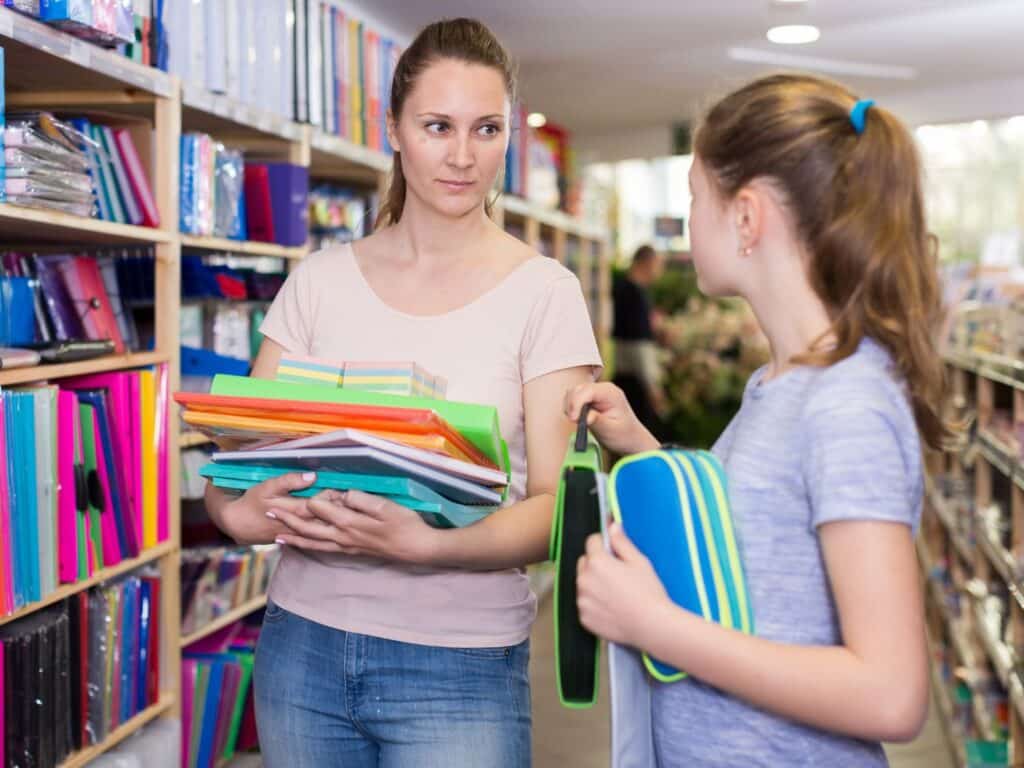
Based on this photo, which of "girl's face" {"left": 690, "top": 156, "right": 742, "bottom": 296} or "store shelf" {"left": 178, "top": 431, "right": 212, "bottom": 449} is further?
"store shelf" {"left": 178, "top": 431, "right": 212, "bottom": 449}

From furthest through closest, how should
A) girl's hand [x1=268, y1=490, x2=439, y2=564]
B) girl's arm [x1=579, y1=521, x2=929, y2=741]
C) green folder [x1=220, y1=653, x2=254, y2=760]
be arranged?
1. green folder [x1=220, y1=653, x2=254, y2=760]
2. girl's hand [x1=268, y1=490, x2=439, y2=564]
3. girl's arm [x1=579, y1=521, x2=929, y2=741]

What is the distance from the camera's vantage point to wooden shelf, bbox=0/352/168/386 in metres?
1.99

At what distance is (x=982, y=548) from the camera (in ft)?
12.1

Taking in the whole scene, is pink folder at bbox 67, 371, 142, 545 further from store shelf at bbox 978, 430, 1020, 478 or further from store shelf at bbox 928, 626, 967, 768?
store shelf at bbox 928, 626, 967, 768

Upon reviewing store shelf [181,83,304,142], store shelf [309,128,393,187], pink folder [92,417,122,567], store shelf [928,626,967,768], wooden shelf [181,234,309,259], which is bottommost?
store shelf [928,626,967,768]

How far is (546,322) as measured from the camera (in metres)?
1.42

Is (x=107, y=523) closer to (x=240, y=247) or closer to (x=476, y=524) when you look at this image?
(x=240, y=247)

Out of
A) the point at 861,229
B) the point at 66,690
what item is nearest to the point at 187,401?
the point at 861,229

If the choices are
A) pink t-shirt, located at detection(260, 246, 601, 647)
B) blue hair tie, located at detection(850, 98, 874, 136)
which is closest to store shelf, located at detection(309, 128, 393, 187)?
pink t-shirt, located at detection(260, 246, 601, 647)

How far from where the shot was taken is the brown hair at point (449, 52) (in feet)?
4.94

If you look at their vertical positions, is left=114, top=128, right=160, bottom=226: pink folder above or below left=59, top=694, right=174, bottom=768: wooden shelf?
above

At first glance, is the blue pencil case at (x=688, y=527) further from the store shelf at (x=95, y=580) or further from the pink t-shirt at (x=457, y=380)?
the store shelf at (x=95, y=580)

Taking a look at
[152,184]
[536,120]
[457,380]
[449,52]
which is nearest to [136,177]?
[152,184]

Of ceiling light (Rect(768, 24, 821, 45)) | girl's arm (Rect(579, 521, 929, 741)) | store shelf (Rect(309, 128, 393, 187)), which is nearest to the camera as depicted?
girl's arm (Rect(579, 521, 929, 741))
